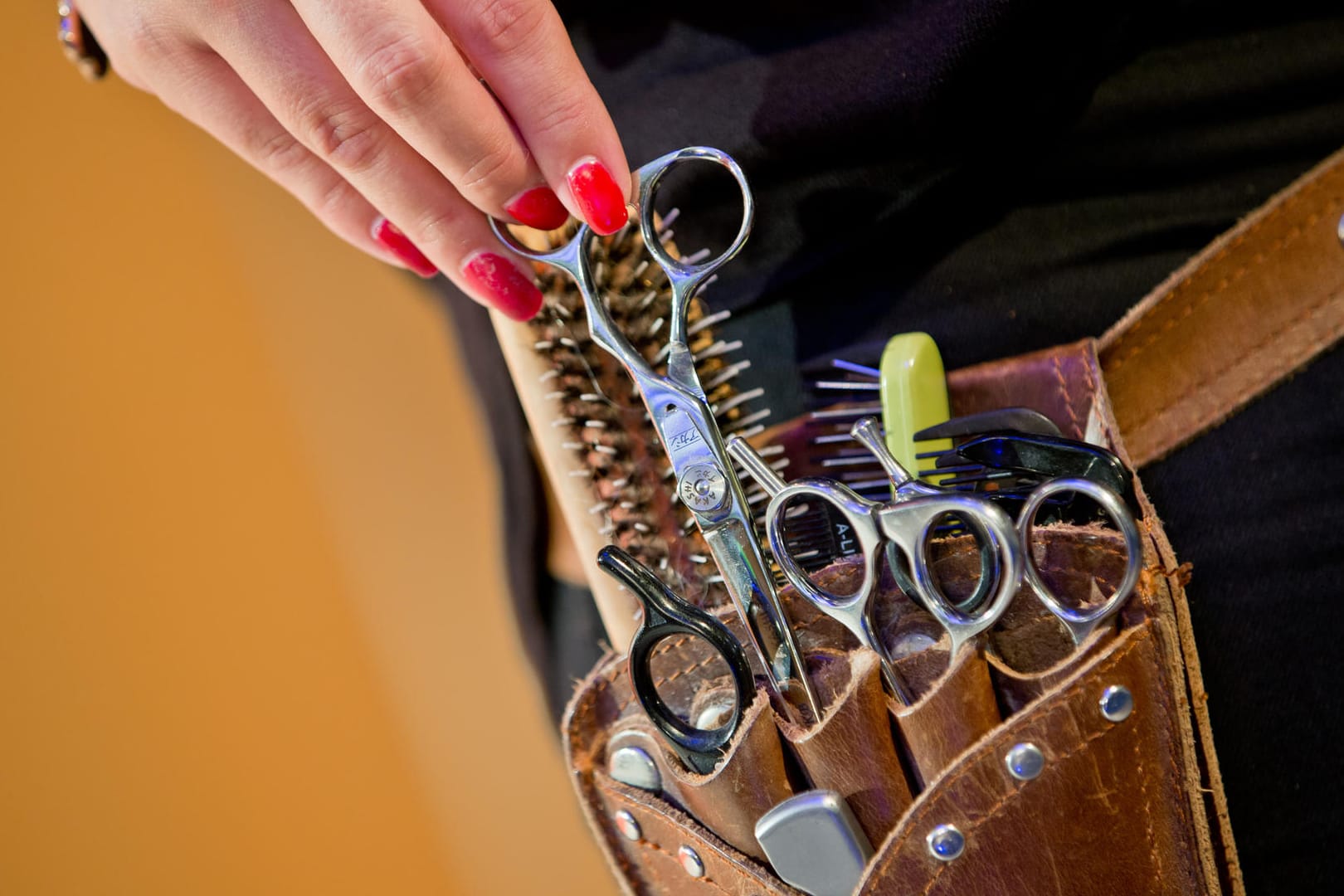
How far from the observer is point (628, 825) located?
36 centimetres

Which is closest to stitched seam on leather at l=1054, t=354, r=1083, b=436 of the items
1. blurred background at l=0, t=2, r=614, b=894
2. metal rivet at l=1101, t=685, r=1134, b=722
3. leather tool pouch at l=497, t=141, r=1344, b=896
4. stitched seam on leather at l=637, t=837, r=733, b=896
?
leather tool pouch at l=497, t=141, r=1344, b=896

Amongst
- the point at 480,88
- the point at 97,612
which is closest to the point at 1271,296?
the point at 480,88

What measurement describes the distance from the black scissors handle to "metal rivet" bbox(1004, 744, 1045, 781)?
0.08 m

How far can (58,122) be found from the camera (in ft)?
2.62

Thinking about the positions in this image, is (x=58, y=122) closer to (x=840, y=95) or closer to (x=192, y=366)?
(x=192, y=366)

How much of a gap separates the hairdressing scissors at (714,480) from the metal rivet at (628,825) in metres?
0.08

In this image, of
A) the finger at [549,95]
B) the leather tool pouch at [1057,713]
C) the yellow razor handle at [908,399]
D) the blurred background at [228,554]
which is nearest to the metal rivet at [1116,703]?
the leather tool pouch at [1057,713]

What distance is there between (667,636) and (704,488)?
0.06 m

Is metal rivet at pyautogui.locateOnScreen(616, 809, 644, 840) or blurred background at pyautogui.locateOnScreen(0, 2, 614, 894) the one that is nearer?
metal rivet at pyautogui.locateOnScreen(616, 809, 644, 840)

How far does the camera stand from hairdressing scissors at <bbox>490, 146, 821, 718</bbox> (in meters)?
0.32

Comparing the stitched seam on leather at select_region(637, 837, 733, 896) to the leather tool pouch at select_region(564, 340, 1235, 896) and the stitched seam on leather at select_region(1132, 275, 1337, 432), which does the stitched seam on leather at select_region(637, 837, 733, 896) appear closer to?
the leather tool pouch at select_region(564, 340, 1235, 896)

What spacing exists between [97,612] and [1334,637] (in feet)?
2.57

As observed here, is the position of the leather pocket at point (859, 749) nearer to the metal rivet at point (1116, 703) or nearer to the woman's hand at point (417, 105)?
the metal rivet at point (1116, 703)

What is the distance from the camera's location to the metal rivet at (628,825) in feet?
1.19
